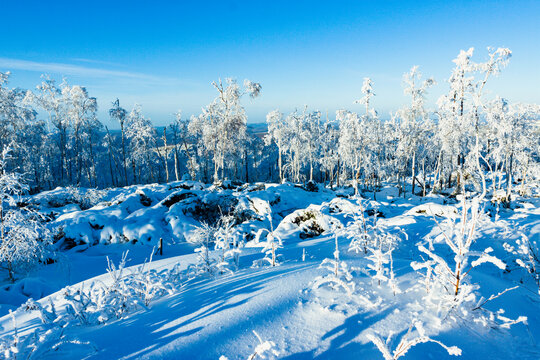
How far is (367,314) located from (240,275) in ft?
7.97

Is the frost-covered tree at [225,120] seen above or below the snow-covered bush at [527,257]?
above

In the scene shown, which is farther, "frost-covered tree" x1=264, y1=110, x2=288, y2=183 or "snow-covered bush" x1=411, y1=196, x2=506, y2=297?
"frost-covered tree" x1=264, y1=110, x2=288, y2=183

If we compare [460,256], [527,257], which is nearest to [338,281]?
[460,256]

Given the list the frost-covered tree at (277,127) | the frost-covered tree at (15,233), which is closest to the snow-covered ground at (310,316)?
the frost-covered tree at (15,233)

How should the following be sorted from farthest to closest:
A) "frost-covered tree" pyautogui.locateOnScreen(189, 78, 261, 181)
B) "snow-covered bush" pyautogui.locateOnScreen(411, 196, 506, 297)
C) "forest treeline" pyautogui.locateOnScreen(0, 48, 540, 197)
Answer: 1. "frost-covered tree" pyautogui.locateOnScreen(189, 78, 261, 181)
2. "forest treeline" pyautogui.locateOnScreen(0, 48, 540, 197)
3. "snow-covered bush" pyautogui.locateOnScreen(411, 196, 506, 297)

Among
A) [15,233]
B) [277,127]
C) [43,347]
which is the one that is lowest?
[15,233]

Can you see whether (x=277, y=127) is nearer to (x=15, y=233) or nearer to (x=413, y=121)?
(x=413, y=121)

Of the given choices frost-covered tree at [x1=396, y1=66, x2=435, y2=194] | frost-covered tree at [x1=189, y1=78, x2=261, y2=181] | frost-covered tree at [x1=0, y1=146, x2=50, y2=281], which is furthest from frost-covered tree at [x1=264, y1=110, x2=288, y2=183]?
frost-covered tree at [x1=0, y1=146, x2=50, y2=281]

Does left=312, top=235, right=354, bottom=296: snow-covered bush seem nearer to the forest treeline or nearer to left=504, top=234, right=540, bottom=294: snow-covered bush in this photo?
left=504, top=234, right=540, bottom=294: snow-covered bush

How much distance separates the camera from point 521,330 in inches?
113

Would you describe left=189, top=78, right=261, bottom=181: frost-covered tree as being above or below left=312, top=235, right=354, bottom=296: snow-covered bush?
above

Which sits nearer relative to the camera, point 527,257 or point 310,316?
Answer: point 310,316

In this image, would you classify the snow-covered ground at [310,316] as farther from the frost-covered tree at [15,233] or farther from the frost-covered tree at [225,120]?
the frost-covered tree at [225,120]

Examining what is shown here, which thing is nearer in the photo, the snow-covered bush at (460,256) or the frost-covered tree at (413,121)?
the snow-covered bush at (460,256)
